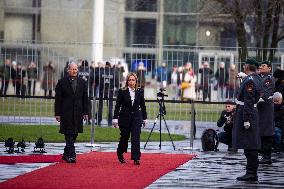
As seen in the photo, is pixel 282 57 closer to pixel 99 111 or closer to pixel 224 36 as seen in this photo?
pixel 99 111

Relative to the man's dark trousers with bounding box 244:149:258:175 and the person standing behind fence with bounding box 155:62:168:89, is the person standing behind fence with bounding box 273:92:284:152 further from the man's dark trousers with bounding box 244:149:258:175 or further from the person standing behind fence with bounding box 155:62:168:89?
the person standing behind fence with bounding box 155:62:168:89

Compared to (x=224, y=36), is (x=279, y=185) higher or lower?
lower

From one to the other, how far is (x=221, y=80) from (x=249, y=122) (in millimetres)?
16309

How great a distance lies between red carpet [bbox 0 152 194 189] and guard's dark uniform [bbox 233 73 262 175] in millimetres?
1585

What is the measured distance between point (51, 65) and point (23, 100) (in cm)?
291

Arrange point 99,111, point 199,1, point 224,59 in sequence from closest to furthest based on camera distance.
Answer: point 99,111, point 224,59, point 199,1

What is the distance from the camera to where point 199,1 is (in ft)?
140

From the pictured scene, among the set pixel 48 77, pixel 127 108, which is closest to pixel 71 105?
pixel 127 108

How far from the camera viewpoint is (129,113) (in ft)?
70.1

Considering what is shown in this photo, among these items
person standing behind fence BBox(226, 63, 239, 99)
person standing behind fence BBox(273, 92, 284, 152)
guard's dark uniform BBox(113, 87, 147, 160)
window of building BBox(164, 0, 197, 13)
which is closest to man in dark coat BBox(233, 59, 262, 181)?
guard's dark uniform BBox(113, 87, 147, 160)

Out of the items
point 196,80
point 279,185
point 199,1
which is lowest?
point 279,185

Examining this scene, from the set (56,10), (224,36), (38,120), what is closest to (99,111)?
(38,120)

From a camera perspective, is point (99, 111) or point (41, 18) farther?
point (41, 18)

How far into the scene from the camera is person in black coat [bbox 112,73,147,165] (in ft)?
69.7
